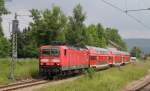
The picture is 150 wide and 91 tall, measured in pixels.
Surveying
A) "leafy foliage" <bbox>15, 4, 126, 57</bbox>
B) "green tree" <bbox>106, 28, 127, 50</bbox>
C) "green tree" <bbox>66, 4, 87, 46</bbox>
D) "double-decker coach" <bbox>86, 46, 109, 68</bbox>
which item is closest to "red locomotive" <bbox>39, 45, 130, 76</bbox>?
"double-decker coach" <bbox>86, 46, 109, 68</bbox>

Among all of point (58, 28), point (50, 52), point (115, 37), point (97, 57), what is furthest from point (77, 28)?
point (115, 37)

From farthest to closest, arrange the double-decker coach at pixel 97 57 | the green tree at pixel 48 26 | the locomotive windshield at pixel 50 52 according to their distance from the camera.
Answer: the green tree at pixel 48 26 → the double-decker coach at pixel 97 57 → the locomotive windshield at pixel 50 52

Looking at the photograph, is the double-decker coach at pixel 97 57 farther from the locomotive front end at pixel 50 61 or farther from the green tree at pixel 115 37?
the green tree at pixel 115 37

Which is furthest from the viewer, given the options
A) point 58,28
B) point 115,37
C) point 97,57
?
point 115,37

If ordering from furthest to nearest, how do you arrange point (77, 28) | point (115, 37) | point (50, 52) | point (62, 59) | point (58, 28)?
point (115, 37) → point (77, 28) → point (58, 28) → point (50, 52) → point (62, 59)

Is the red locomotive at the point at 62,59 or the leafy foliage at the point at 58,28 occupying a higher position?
the leafy foliage at the point at 58,28

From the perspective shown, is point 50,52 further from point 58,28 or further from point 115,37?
point 115,37

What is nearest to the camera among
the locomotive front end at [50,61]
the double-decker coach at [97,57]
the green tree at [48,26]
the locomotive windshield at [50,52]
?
the locomotive front end at [50,61]

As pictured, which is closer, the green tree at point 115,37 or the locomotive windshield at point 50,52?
the locomotive windshield at point 50,52

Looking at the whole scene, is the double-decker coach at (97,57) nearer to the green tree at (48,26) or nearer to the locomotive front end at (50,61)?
the locomotive front end at (50,61)

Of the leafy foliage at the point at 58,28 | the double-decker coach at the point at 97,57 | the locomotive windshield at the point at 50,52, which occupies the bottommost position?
the double-decker coach at the point at 97,57

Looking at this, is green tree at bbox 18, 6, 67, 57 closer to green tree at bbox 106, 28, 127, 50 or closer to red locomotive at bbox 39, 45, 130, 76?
red locomotive at bbox 39, 45, 130, 76

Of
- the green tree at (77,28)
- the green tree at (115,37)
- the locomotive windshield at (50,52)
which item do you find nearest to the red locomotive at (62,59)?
the locomotive windshield at (50,52)

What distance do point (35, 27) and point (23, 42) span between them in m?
39.6
